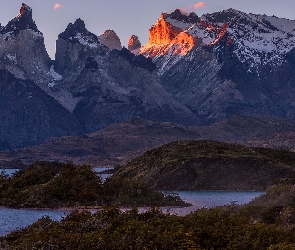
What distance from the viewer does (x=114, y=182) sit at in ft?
318

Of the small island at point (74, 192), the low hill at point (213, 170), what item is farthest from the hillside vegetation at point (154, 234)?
the low hill at point (213, 170)

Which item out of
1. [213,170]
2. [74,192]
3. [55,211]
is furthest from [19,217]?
[213,170]

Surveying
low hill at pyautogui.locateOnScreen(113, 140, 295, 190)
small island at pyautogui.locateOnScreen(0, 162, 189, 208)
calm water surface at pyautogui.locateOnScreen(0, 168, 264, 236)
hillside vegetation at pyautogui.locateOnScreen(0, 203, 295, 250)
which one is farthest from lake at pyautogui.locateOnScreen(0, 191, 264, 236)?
hillside vegetation at pyautogui.locateOnScreen(0, 203, 295, 250)

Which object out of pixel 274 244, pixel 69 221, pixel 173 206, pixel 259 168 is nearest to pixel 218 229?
pixel 274 244

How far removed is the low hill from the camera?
420 ft

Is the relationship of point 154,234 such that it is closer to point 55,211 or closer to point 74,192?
point 55,211

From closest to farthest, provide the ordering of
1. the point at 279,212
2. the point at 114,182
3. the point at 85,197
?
the point at 279,212 → the point at 85,197 → the point at 114,182

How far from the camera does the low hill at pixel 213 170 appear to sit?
128 meters

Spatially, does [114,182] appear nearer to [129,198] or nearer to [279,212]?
[129,198]

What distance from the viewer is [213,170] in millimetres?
132875

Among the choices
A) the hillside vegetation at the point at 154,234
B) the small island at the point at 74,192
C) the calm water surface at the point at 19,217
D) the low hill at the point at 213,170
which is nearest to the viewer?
the hillside vegetation at the point at 154,234

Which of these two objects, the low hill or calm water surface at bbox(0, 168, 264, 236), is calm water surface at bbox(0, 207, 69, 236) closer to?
calm water surface at bbox(0, 168, 264, 236)

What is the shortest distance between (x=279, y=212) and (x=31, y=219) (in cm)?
2535

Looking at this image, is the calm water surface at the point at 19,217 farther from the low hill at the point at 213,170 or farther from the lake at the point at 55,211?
the low hill at the point at 213,170
